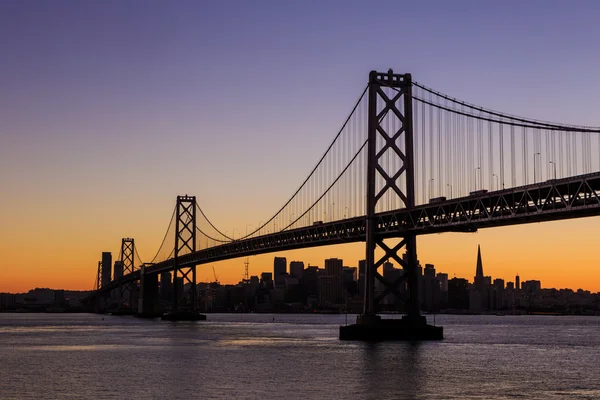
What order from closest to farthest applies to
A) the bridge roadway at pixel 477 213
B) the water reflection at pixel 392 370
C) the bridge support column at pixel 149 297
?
the water reflection at pixel 392 370
the bridge roadway at pixel 477 213
the bridge support column at pixel 149 297

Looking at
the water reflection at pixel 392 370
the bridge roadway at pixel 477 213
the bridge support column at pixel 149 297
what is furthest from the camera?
the bridge support column at pixel 149 297

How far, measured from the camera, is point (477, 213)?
162ft

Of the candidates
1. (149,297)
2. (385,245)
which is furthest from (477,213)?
(149,297)

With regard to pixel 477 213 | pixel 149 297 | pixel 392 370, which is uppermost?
pixel 477 213

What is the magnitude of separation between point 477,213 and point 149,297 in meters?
99.3

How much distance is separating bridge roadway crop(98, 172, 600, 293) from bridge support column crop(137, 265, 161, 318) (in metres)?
67.5

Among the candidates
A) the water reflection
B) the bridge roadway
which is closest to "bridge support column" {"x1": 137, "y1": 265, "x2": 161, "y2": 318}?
the bridge roadway

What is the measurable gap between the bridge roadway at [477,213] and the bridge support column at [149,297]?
67459 mm

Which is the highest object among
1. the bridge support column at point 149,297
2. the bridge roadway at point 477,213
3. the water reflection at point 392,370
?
the bridge roadway at point 477,213

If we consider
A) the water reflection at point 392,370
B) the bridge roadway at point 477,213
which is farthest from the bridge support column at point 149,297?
the water reflection at point 392,370

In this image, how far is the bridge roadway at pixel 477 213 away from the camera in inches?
1652

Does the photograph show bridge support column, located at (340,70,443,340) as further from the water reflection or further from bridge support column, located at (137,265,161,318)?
bridge support column, located at (137,265,161,318)

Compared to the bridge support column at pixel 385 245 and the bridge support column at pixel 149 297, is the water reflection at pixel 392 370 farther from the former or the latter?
the bridge support column at pixel 149 297

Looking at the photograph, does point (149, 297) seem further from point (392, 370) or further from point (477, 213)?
point (392, 370)
